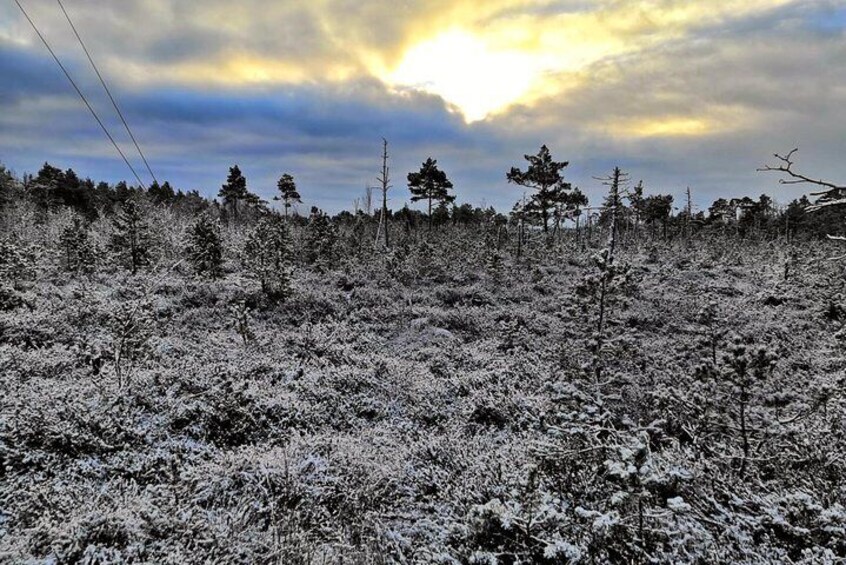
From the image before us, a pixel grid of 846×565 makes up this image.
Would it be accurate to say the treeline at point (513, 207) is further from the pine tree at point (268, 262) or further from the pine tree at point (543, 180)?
the pine tree at point (268, 262)

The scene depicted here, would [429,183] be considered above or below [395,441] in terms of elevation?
above

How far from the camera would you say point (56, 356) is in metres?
10.7

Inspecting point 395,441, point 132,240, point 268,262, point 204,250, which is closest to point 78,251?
point 132,240

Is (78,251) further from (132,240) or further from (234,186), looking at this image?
(234,186)

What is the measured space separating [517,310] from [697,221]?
48.8 meters

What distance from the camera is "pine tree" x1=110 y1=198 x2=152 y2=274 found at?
2216 cm

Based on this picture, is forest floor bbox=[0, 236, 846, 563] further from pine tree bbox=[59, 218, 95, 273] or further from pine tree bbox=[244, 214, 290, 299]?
pine tree bbox=[59, 218, 95, 273]

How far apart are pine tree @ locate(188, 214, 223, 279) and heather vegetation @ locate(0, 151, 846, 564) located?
0.41 ft

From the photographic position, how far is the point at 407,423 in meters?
9.36

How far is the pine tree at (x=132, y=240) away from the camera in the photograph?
22156 mm

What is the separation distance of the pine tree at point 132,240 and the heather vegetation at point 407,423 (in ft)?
8.01

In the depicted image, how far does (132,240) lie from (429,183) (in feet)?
83.0

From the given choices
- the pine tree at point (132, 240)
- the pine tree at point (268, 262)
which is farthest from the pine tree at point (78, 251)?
the pine tree at point (268, 262)

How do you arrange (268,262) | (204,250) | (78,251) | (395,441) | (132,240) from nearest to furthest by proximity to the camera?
(395,441) → (268,262) → (204,250) → (78,251) → (132,240)
